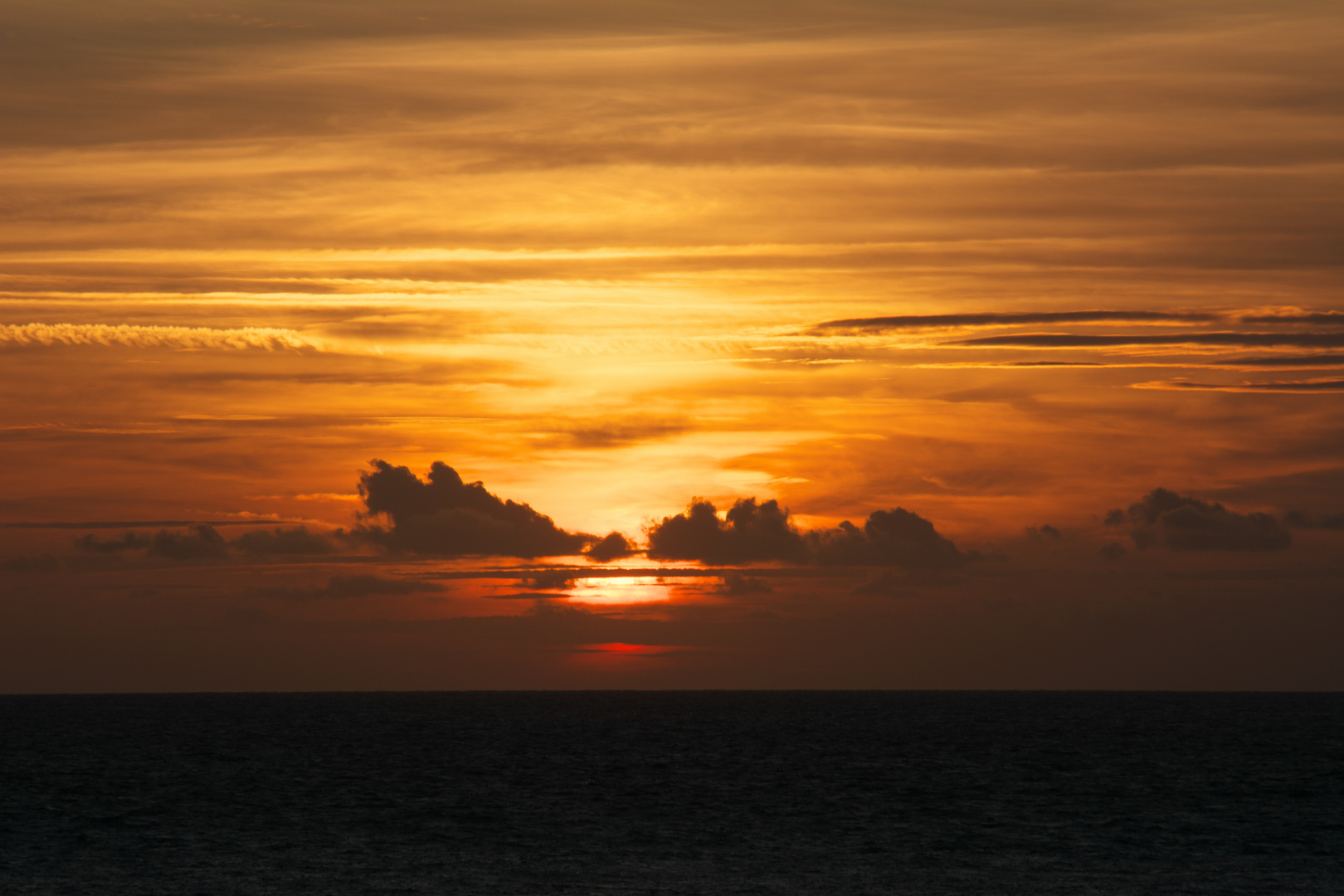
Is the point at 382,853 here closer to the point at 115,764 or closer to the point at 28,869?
the point at 28,869

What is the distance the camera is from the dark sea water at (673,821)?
171 ft

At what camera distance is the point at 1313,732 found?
19188 cm

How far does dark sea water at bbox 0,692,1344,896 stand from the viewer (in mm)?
52125

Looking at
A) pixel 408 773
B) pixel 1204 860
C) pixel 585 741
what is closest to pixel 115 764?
pixel 408 773

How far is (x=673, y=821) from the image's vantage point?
2808 inches

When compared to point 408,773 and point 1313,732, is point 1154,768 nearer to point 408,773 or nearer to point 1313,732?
point 408,773

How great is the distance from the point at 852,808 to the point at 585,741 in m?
83.1

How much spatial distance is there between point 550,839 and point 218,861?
1508 centimetres

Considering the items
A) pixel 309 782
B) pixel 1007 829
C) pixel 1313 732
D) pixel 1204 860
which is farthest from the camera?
pixel 1313 732

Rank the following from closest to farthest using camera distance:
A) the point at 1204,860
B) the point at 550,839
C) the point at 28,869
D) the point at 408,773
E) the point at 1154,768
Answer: the point at 28,869
the point at 1204,860
the point at 550,839
the point at 408,773
the point at 1154,768

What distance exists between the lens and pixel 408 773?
10619cm

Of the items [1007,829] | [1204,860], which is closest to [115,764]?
[1007,829]

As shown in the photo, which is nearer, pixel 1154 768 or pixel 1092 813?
pixel 1092 813

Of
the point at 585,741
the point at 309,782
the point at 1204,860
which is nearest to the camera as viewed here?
the point at 1204,860
